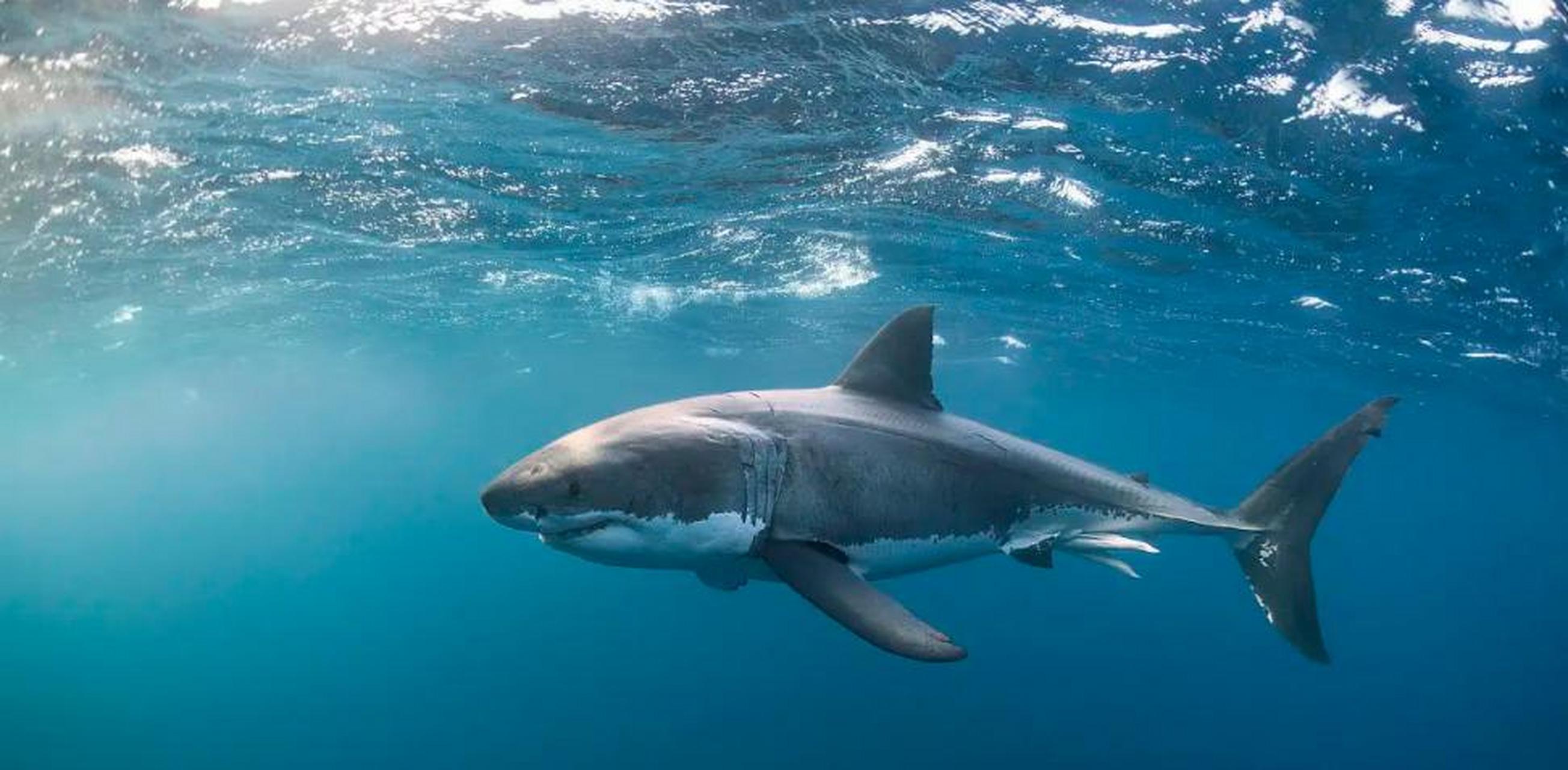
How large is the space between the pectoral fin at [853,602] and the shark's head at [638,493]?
11.4 inches

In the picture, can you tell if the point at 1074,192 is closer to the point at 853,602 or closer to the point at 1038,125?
the point at 1038,125

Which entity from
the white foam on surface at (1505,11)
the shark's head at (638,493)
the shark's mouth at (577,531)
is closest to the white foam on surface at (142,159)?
the shark's head at (638,493)

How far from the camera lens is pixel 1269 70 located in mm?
9969

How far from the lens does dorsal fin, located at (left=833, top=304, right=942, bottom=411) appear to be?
645 cm

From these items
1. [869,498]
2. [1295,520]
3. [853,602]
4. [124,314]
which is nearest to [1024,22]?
[1295,520]

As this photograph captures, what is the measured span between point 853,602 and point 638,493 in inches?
47.3

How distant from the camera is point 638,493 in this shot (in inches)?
174

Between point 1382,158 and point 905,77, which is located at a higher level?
point 905,77

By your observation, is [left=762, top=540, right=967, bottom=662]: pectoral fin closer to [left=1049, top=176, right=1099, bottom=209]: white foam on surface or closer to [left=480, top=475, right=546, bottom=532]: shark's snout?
[left=480, top=475, right=546, bottom=532]: shark's snout

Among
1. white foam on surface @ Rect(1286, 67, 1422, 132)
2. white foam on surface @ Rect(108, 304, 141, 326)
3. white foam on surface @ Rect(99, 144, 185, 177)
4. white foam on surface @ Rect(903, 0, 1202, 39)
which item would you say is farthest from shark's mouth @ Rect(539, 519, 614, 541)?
white foam on surface @ Rect(108, 304, 141, 326)

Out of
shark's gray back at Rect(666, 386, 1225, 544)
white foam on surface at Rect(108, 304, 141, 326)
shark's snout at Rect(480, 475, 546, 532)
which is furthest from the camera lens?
white foam on surface at Rect(108, 304, 141, 326)

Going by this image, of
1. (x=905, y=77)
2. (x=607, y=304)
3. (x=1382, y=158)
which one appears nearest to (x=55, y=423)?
(x=607, y=304)

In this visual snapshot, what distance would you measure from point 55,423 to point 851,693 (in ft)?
193

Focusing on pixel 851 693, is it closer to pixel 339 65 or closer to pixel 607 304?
pixel 607 304
